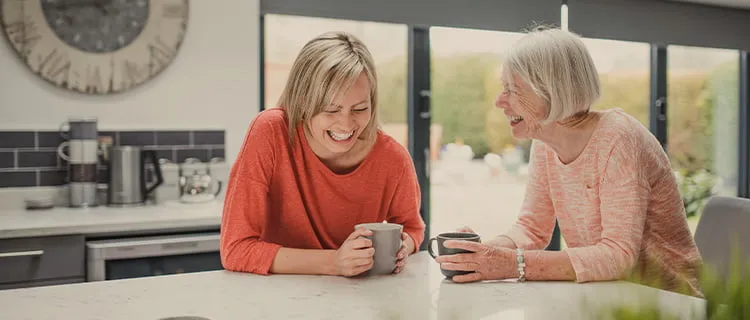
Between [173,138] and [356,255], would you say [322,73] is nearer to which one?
[356,255]

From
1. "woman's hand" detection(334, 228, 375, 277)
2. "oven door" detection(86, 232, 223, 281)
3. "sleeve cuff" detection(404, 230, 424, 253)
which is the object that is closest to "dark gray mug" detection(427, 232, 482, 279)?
"woman's hand" detection(334, 228, 375, 277)

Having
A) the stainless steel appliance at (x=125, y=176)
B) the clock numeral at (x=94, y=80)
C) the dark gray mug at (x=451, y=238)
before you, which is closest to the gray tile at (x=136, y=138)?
the stainless steel appliance at (x=125, y=176)

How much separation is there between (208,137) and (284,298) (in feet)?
7.56

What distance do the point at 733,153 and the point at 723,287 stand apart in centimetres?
614

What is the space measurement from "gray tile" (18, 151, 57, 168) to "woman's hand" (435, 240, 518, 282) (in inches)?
93.1

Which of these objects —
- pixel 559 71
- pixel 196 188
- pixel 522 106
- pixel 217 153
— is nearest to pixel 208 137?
pixel 217 153

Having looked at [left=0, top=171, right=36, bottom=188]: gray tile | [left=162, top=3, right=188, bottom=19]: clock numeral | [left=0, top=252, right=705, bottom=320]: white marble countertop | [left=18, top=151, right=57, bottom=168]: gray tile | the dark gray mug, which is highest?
[left=162, top=3, right=188, bottom=19]: clock numeral

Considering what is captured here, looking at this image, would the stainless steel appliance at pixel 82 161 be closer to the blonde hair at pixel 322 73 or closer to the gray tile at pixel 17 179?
the gray tile at pixel 17 179

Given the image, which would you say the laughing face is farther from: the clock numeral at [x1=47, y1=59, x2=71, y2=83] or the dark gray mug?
the clock numeral at [x1=47, y1=59, x2=71, y2=83]

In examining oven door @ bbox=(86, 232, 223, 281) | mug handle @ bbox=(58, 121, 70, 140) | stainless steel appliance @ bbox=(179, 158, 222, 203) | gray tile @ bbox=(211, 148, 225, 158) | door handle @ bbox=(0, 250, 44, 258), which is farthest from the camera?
gray tile @ bbox=(211, 148, 225, 158)

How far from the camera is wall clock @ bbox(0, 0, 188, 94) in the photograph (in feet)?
10.0

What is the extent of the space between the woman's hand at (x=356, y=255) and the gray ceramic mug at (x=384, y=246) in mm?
17

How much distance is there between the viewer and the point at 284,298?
4.22 ft

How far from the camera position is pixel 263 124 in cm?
164
